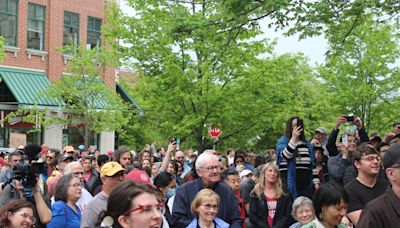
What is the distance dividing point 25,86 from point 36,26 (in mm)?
3833

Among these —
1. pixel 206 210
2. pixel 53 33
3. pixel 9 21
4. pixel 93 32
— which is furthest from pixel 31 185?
pixel 93 32

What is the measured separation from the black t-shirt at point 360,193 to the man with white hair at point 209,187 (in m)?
1.40

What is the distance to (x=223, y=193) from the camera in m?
7.01

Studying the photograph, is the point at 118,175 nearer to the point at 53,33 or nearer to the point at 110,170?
the point at 110,170

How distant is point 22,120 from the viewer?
27.1 meters

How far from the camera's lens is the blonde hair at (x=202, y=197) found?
6555 millimetres

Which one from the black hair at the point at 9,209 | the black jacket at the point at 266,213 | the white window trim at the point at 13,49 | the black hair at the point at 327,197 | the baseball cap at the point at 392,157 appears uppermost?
the white window trim at the point at 13,49

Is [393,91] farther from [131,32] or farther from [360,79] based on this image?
[131,32]

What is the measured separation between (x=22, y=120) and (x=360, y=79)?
54.4 ft

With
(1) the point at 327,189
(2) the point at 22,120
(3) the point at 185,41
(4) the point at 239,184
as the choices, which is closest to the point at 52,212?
(1) the point at 327,189

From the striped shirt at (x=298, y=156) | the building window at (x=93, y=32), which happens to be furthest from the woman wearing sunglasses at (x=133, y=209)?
the building window at (x=93, y=32)

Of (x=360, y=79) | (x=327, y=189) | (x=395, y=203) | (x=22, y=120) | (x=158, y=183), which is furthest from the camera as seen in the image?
(x=360, y=79)

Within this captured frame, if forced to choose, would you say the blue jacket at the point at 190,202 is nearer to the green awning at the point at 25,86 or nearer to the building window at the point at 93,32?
the green awning at the point at 25,86

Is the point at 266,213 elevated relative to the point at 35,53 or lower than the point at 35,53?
lower
